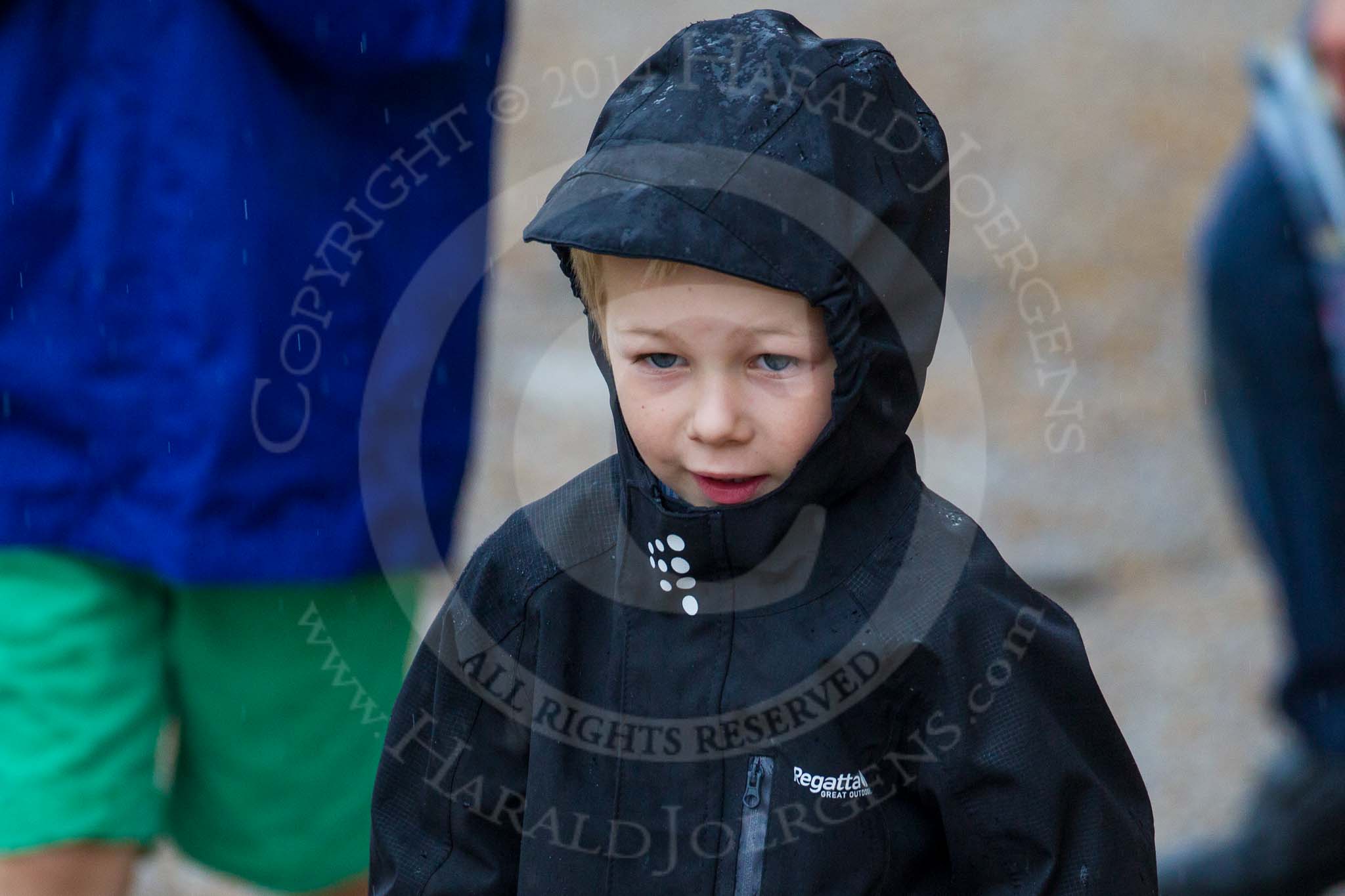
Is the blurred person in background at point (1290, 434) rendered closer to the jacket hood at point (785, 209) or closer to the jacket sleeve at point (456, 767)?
the jacket hood at point (785, 209)

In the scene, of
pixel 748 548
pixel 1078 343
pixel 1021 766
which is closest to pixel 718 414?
pixel 748 548

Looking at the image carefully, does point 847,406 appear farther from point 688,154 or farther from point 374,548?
point 374,548

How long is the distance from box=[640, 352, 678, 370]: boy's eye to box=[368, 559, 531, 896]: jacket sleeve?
12.4 inches

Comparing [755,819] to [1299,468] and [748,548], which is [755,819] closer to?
[748,548]

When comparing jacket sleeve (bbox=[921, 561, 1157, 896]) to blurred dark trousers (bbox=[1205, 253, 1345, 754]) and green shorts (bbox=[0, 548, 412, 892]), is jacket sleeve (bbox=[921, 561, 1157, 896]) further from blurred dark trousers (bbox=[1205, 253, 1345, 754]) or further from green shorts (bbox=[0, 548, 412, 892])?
blurred dark trousers (bbox=[1205, 253, 1345, 754])

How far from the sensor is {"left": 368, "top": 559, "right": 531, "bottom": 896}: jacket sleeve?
1.87 metres

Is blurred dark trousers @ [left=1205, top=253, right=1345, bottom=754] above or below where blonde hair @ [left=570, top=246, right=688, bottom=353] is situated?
below

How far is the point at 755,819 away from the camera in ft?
5.75

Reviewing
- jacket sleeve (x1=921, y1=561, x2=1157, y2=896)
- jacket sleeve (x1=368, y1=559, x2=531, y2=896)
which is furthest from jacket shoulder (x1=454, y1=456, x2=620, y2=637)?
jacket sleeve (x1=921, y1=561, x2=1157, y2=896)

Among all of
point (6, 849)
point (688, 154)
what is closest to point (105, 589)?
point (6, 849)

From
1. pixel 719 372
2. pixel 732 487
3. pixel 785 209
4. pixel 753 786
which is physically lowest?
pixel 753 786

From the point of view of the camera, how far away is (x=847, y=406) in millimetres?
1696

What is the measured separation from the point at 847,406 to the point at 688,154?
Result: 0.28 m

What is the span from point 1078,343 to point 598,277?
4.34 metres
